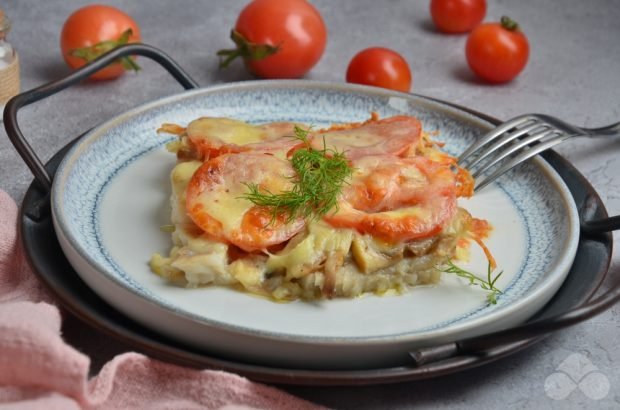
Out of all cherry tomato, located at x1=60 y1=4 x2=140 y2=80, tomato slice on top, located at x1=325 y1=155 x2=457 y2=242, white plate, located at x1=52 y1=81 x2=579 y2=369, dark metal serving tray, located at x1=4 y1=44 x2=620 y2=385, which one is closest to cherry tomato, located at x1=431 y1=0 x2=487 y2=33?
white plate, located at x1=52 y1=81 x2=579 y2=369

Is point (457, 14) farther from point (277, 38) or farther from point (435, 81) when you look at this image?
point (277, 38)

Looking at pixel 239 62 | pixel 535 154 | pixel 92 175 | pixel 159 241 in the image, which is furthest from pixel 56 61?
pixel 535 154

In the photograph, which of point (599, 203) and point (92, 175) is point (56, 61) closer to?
point (92, 175)

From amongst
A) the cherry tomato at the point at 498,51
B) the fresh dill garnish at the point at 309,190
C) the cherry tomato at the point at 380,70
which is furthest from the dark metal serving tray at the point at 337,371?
the cherry tomato at the point at 498,51

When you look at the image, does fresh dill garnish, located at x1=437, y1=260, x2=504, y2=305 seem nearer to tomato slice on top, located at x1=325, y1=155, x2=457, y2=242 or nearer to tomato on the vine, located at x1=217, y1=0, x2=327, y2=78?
tomato slice on top, located at x1=325, y1=155, x2=457, y2=242

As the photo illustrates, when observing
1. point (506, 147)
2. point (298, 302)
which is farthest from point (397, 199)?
point (506, 147)
